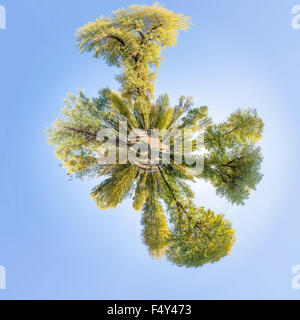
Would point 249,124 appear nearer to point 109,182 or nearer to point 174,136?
point 174,136

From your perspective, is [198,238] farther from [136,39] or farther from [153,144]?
[136,39]

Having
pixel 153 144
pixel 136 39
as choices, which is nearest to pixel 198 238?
pixel 153 144

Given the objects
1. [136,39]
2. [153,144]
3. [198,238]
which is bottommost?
[198,238]

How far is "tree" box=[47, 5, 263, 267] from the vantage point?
210 inches

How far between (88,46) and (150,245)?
258 inches

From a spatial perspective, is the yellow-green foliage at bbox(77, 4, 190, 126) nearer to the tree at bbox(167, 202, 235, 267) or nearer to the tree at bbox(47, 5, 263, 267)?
the tree at bbox(47, 5, 263, 267)

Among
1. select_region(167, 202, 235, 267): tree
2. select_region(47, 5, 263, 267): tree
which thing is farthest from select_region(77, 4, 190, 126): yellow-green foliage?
select_region(167, 202, 235, 267): tree

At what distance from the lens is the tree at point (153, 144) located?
5340 mm

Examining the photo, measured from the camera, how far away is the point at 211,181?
5.99 metres

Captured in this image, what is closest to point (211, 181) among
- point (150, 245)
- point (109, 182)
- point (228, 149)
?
point (228, 149)

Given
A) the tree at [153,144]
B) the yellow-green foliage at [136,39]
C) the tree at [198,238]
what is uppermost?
the yellow-green foliage at [136,39]

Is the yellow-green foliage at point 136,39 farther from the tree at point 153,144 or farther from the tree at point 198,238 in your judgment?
the tree at point 198,238

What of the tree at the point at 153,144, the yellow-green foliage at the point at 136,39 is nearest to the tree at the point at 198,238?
the tree at the point at 153,144

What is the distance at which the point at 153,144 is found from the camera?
5609mm
